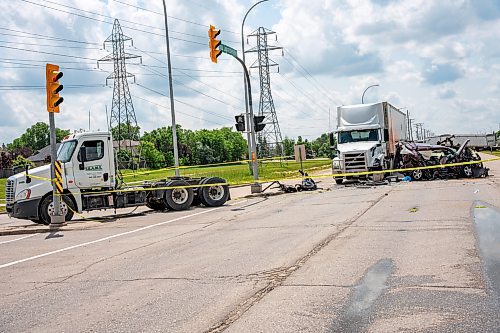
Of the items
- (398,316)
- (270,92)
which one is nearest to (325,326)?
(398,316)

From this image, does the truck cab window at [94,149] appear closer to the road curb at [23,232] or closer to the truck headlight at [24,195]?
the truck headlight at [24,195]

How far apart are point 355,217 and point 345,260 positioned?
18.8 feet

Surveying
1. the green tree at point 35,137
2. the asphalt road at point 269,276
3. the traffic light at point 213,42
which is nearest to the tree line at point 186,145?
the green tree at point 35,137

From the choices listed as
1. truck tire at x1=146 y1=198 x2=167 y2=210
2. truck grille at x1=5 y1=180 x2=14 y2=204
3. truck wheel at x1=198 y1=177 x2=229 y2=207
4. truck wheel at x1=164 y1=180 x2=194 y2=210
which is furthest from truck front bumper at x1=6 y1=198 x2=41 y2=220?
truck wheel at x1=198 y1=177 x2=229 y2=207

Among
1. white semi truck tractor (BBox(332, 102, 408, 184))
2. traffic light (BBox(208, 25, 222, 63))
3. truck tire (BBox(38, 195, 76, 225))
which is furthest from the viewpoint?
white semi truck tractor (BBox(332, 102, 408, 184))

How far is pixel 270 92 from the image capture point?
62688mm

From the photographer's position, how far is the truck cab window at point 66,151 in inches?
721

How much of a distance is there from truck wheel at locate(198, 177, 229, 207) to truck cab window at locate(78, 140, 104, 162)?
3780mm

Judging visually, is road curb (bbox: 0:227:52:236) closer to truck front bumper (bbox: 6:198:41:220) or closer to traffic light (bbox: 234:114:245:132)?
truck front bumper (bbox: 6:198:41:220)

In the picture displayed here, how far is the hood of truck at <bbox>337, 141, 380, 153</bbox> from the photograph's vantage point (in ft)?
90.2

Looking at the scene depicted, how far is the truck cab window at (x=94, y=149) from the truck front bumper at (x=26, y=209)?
2058 millimetres

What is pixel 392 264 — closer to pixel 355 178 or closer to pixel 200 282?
pixel 200 282

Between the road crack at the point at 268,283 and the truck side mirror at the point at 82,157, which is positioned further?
the truck side mirror at the point at 82,157

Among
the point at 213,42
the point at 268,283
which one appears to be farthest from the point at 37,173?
the point at 268,283
